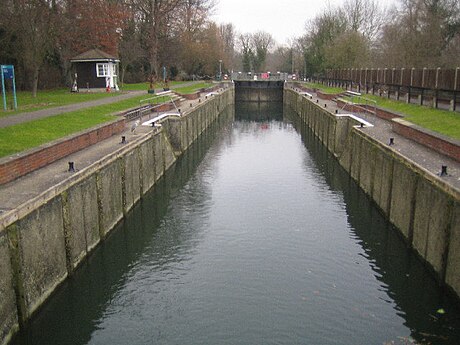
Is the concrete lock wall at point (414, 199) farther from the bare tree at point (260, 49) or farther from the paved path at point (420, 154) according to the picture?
the bare tree at point (260, 49)

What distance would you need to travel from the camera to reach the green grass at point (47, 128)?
16609 mm

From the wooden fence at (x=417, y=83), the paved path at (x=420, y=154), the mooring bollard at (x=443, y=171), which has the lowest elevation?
the paved path at (x=420, y=154)

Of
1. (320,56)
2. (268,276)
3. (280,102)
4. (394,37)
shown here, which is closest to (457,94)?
(268,276)

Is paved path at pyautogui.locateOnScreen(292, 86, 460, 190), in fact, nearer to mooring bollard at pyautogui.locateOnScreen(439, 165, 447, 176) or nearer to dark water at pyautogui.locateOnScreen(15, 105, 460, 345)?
mooring bollard at pyautogui.locateOnScreen(439, 165, 447, 176)

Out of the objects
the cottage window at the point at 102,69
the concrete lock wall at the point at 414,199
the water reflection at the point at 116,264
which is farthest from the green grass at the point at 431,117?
the cottage window at the point at 102,69

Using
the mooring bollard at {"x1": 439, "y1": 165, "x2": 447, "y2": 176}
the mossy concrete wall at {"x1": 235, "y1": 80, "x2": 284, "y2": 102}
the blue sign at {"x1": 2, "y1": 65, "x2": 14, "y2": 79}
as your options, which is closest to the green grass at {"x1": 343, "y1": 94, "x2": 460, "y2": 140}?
the mooring bollard at {"x1": 439, "y1": 165, "x2": 447, "y2": 176}

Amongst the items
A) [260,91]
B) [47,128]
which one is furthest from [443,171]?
[260,91]

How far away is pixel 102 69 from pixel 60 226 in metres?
38.1

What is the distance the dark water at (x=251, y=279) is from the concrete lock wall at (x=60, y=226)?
50cm

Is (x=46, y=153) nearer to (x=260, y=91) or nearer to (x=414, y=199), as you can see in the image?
(x=414, y=199)

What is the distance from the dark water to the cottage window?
27933 mm

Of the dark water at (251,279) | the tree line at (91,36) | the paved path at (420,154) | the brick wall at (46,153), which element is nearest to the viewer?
the dark water at (251,279)

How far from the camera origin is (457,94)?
26109 mm

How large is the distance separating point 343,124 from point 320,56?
58.0 metres
